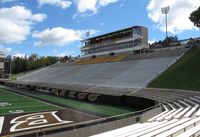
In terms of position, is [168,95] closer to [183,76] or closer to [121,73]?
[183,76]

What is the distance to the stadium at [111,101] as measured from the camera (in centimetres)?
1155

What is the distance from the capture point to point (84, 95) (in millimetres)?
34750

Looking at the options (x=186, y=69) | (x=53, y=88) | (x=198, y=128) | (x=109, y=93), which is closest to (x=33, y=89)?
(x=53, y=88)

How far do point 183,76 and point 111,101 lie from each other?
11636 millimetres

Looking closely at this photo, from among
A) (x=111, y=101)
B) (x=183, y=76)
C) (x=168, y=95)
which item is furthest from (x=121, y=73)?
(x=168, y=95)

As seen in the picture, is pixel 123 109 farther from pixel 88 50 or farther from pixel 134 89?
pixel 88 50

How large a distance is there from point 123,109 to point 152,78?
1194 centimetres

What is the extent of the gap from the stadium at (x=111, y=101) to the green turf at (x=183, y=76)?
61 cm

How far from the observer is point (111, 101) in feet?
98.6

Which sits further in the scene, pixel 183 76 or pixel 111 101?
pixel 183 76

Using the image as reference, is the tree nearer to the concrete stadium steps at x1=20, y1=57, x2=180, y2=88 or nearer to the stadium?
the stadium

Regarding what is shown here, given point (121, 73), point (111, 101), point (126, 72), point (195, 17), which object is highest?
point (195, 17)

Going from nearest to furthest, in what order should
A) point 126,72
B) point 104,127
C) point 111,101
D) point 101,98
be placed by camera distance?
point 104,127
point 111,101
point 101,98
point 126,72

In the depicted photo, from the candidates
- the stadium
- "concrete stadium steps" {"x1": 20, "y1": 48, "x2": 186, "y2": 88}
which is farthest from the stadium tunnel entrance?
"concrete stadium steps" {"x1": 20, "y1": 48, "x2": 186, "y2": 88}
